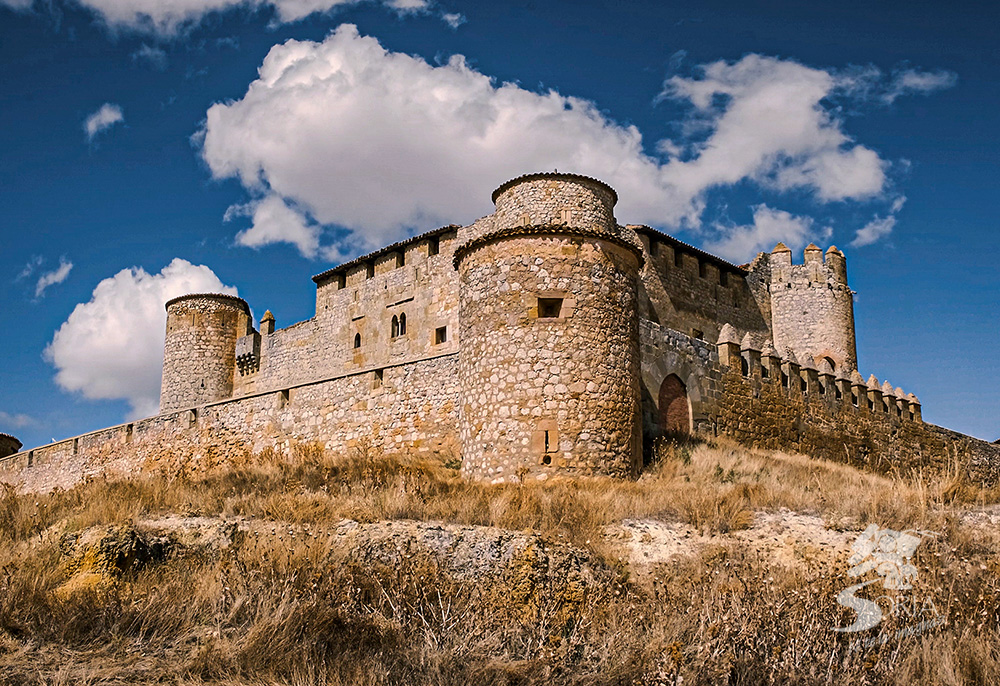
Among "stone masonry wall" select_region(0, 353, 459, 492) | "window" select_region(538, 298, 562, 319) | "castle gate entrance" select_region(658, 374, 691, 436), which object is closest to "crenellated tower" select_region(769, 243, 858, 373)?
"castle gate entrance" select_region(658, 374, 691, 436)

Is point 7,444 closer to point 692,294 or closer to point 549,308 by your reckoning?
point 692,294

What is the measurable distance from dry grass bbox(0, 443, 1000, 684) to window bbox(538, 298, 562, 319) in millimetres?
3751

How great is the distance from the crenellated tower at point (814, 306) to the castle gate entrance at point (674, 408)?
1530cm

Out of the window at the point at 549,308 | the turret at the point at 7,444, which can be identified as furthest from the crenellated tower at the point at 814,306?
the turret at the point at 7,444

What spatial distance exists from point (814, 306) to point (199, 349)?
2431 centimetres

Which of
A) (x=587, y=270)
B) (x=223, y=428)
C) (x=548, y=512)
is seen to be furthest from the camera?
(x=223, y=428)

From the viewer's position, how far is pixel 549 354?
12.3 metres

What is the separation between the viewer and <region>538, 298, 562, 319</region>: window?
12.6 m

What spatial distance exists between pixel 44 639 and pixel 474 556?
369 cm

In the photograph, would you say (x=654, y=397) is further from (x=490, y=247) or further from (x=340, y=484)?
(x=340, y=484)

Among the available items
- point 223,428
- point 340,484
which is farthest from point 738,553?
point 223,428

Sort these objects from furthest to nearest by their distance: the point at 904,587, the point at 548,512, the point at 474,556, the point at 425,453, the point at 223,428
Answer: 1. the point at 223,428
2. the point at 425,453
3. the point at 548,512
4. the point at 474,556
5. the point at 904,587

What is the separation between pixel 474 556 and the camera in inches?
315

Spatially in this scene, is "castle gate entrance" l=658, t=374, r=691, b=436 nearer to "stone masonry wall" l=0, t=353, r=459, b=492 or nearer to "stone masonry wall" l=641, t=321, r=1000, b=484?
"stone masonry wall" l=641, t=321, r=1000, b=484
